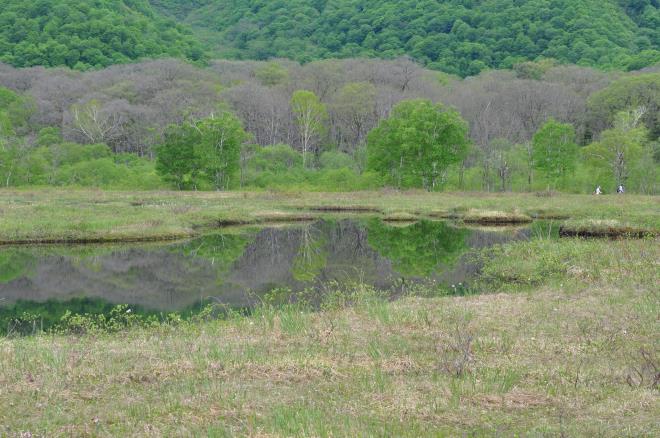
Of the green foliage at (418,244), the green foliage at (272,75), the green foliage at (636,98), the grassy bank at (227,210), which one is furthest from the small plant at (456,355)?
the green foliage at (272,75)

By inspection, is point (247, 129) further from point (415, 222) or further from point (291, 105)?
point (415, 222)

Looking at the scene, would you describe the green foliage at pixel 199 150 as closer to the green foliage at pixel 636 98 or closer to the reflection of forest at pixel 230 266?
the reflection of forest at pixel 230 266

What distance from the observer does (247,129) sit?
10312 cm

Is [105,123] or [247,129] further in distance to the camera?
[247,129]

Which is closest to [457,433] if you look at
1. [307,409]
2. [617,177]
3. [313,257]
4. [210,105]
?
[307,409]

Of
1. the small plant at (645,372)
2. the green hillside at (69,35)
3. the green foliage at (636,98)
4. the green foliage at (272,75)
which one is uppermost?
the green hillside at (69,35)

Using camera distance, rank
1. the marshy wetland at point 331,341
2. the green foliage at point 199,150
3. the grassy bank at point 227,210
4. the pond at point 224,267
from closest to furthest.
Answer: the marshy wetland at point 331,341
the pond at point 224,267
the grassy bank at point 227,210
the green foliage at point 199,150

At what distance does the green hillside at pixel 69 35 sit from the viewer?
13550 centimetres

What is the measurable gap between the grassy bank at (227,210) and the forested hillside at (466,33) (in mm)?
79595

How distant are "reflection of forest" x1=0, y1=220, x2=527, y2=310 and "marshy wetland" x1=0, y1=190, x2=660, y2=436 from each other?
16 cm

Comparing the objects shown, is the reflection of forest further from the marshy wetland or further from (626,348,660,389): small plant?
(626,348,660,389): small plant

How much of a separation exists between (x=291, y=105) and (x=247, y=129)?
9713 mm

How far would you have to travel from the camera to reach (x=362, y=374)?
10531 millimetres

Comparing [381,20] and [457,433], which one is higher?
[381,20]
